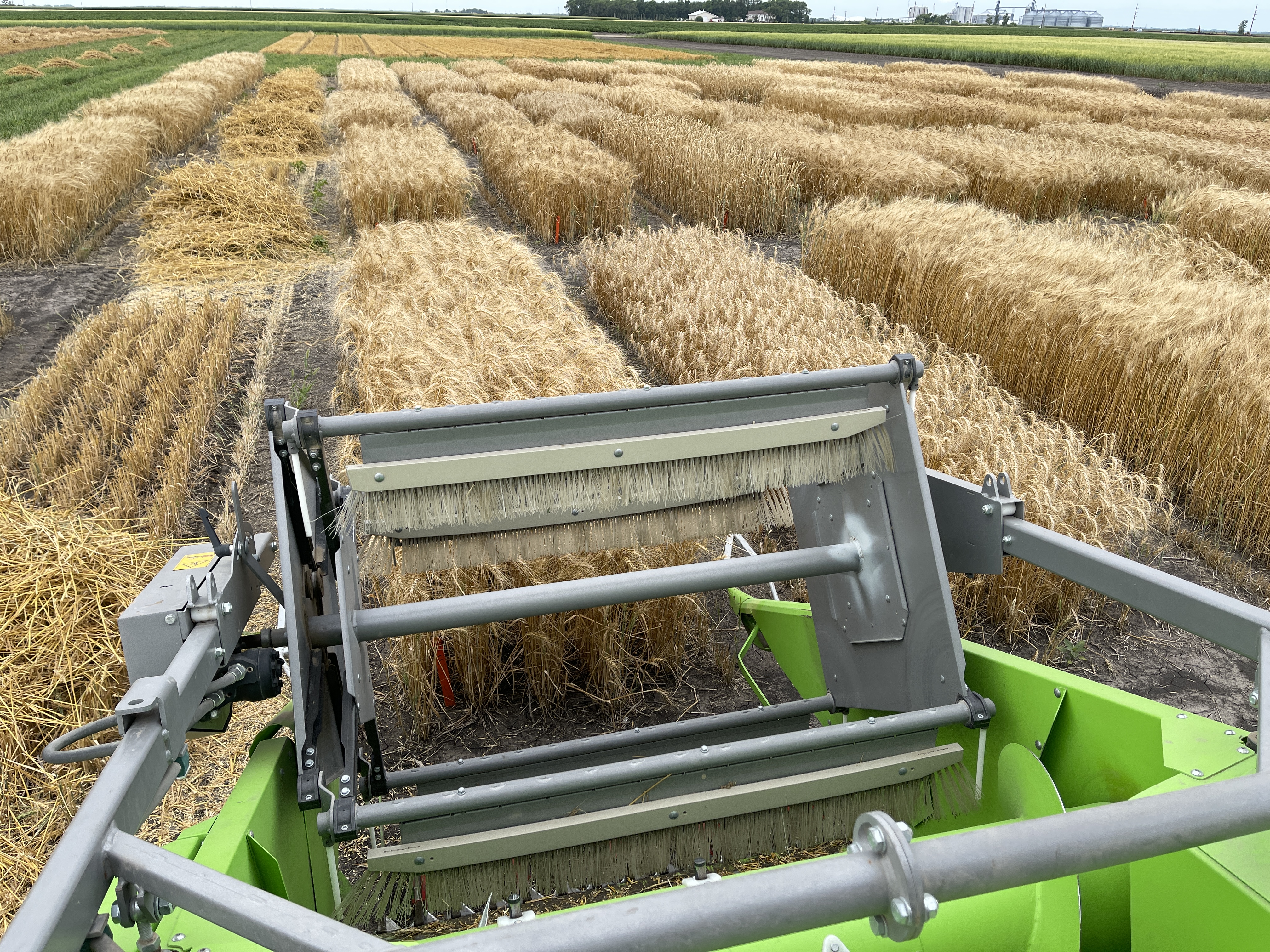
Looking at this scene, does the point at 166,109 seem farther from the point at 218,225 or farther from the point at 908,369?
the point at 908,369

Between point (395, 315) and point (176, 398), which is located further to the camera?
point (176, 398)

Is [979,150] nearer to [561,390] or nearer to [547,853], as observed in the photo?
[561,390]

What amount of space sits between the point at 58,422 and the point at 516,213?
271 inches

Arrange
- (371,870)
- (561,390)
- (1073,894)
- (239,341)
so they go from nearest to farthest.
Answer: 1. (1073,894)
2. (371,870)
3. (561,390)
4. (239,341)

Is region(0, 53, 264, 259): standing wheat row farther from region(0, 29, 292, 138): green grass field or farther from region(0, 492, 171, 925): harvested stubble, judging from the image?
region(0, 492, 171, 925): harvested stubble

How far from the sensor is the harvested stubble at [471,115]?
47.7 ft

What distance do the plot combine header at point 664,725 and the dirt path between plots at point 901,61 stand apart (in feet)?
91.8

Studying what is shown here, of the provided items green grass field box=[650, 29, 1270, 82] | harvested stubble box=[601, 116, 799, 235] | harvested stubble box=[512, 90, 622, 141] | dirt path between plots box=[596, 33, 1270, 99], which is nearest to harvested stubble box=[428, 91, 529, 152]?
harvested stubble box=[512, 90, 622, 141]

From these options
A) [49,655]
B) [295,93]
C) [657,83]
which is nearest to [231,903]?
[49,655]

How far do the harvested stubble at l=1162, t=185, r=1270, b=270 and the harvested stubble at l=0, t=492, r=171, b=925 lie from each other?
910cm

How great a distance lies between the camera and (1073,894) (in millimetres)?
1378

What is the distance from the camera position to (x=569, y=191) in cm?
959

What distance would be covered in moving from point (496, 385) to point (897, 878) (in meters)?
3.39

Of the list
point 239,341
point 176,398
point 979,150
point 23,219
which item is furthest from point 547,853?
point 979,150
